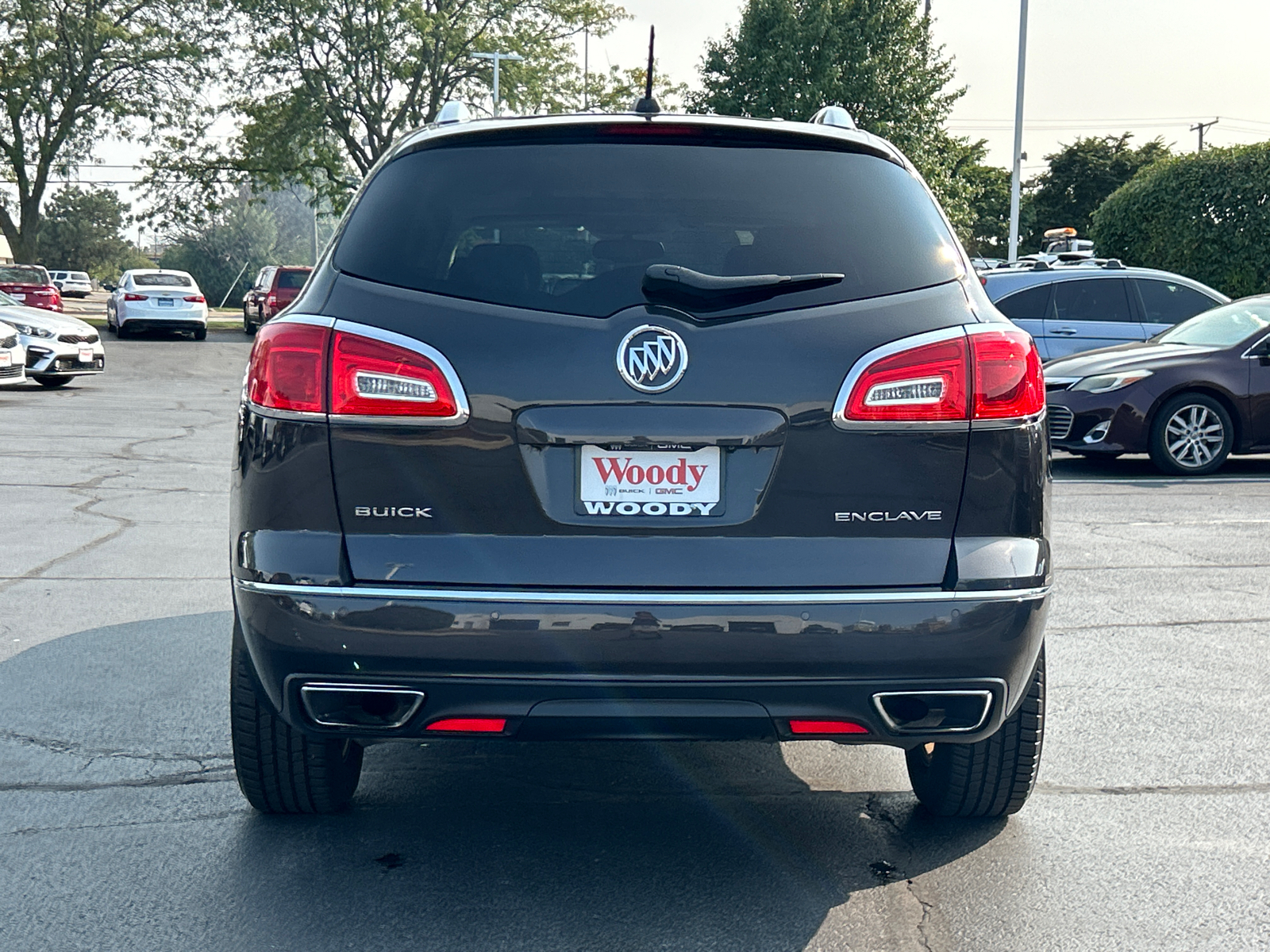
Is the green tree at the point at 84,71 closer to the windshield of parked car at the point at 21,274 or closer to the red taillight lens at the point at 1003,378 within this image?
the windshield of parked car at the point at 21,274

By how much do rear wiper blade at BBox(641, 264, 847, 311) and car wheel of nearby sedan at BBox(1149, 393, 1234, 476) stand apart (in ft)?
30.3

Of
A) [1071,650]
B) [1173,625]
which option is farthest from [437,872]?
[1173,625]

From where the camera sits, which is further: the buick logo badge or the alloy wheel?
the alloy wheel

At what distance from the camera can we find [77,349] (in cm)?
1830

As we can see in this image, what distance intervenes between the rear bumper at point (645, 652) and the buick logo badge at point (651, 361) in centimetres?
43

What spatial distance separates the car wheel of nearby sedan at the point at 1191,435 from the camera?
11.5 m

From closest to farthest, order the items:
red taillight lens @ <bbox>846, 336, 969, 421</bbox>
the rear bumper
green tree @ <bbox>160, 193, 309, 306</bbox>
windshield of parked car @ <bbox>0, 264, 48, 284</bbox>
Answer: the rear bumper
red taillight lens @ <bbox>846, 336, 969, 421</bbox>
windshield of parked car @ <bbox>0, 264, 48, 284</bbox>
green tree @ <bbox>160, 193, 309, 306</bbox>

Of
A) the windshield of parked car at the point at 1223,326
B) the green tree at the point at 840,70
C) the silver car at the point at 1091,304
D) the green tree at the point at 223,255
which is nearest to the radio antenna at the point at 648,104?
the windshield of parked car at the point at 1223,326

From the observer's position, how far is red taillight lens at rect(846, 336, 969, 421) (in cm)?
297

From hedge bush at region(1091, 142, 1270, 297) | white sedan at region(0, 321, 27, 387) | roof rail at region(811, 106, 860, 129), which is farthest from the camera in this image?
hedge bush at region(1091, 142, 1270, 297)

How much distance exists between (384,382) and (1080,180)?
218 feet

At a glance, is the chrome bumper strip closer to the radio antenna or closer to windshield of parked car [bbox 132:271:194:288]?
the radio antenna

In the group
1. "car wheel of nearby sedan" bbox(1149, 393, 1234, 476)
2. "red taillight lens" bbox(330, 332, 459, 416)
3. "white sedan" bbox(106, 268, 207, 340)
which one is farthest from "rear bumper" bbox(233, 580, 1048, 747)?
"white sedan" bbox(106, 268, 207, 340)

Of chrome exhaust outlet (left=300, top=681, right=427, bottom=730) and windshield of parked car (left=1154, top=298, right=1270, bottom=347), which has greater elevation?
windshield of parked car (left=1154, top=298, right=1270, bottom=347)
